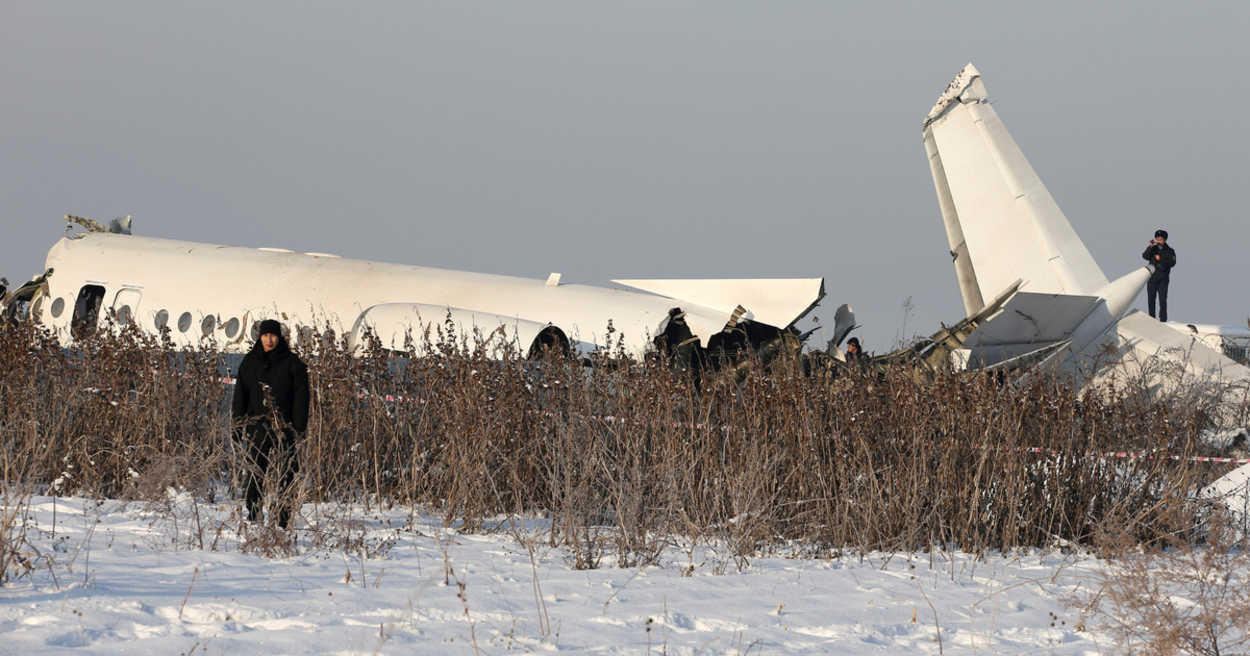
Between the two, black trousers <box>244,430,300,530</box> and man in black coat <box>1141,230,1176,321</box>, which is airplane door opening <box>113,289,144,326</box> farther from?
man in black coat <box>1141,230,1176,321</box>

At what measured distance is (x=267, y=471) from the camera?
23.9 ft

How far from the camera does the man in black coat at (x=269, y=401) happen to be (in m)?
7.45

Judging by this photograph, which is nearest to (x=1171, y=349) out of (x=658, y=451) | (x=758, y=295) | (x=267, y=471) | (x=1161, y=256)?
(x=1161, y=256)

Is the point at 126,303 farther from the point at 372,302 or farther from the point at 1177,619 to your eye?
the point at 1177,619

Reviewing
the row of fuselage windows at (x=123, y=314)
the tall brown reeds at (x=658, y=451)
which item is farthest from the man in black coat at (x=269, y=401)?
the row of fuselage windows at (x=123, y=314)

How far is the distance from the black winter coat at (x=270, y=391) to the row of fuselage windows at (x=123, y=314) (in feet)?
24.6

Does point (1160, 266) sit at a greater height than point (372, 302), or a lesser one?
greater

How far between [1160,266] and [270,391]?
1735 centimetres

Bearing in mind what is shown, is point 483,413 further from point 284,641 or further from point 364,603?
point 284,641

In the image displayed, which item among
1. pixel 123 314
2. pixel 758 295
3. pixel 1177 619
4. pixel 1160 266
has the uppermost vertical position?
pixel 1160 266

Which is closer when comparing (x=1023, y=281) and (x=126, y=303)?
(x=1023, y=281)

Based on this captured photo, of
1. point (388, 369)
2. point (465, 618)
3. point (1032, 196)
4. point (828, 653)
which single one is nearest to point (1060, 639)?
point (828, 653)

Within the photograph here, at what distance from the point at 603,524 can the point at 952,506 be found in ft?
8.98

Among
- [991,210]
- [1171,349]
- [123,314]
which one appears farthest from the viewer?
[991,210]
